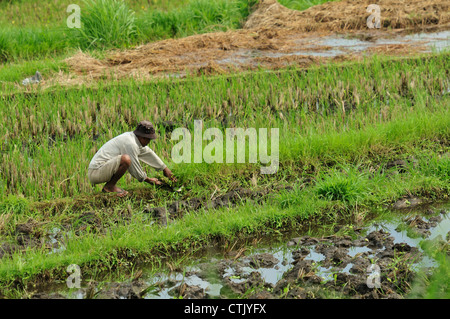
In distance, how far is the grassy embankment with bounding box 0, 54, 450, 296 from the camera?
468 cm

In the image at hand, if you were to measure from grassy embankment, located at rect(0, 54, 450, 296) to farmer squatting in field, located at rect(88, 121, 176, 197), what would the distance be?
0.76ft

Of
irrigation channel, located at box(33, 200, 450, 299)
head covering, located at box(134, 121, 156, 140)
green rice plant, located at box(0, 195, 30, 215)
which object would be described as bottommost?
irrigation channel, located at box(33, 200, 450, 299)

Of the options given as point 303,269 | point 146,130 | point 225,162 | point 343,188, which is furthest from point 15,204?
point 343,188

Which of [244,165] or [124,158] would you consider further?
[244,165]

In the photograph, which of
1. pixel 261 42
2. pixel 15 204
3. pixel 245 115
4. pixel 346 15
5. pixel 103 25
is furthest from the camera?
pixel 346 15

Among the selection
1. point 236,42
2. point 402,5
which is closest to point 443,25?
point 402,5

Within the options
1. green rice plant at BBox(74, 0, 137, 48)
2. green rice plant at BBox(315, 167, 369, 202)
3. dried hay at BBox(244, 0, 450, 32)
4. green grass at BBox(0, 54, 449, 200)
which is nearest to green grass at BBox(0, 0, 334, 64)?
green rice plant at BBox(74, 0, 137, 48)

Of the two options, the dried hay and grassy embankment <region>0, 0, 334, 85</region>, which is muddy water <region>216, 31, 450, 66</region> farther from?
grassy embankment <region>0, 0, 334, 85</region>

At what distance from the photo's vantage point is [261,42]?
981 centimetres

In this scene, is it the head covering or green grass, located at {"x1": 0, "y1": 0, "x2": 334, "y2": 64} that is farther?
green grass, located at {"x1": 0, "y1": 0, "x2": 334, "y2": 64}

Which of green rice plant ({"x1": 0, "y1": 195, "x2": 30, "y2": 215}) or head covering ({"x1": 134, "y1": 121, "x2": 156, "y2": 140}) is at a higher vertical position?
head covering ({"x1": 134, "y1": 121, "x2": 156, "y2": 140})

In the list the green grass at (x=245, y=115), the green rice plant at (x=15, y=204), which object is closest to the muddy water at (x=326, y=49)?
the green grass at (x=245, y=115)

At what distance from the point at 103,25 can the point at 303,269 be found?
21.5ft

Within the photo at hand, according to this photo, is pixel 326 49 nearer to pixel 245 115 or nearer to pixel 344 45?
pixel 344 45
